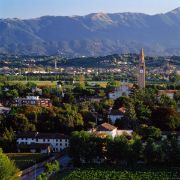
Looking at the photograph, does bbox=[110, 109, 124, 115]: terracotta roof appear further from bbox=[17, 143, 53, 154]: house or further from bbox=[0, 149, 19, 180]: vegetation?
bbox=[0, 149, 19, 180]: vegetation

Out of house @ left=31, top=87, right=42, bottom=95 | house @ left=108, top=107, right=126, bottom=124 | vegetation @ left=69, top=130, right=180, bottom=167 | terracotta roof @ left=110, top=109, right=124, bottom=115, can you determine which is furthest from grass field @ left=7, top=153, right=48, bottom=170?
house @ left=31, top=87, right=42, bottom=95

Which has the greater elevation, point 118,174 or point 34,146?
point 34,146

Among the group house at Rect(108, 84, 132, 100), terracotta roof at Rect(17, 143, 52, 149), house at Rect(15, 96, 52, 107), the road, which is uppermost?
house at Rect(108, 84, 132, 100)

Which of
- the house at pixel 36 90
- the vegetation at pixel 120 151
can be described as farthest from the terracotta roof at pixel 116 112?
the house at pixel 36 90

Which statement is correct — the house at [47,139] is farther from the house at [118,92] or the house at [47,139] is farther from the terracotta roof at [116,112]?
the house at [118,92]

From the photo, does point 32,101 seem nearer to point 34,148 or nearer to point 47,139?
point 47,139

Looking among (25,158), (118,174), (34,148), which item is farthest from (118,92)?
(118,174)
